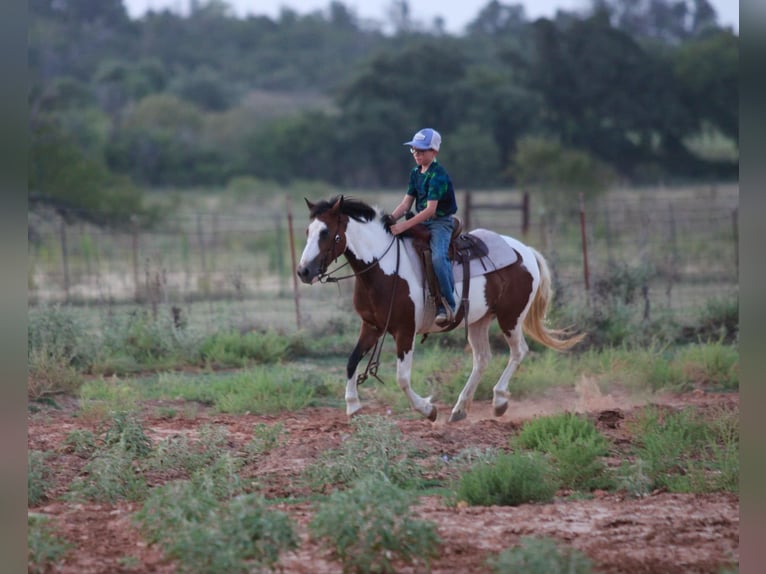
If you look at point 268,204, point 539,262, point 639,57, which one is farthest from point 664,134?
point 539,262

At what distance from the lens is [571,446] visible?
27.2 ft

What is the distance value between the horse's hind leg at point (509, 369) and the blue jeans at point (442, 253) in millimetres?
1153

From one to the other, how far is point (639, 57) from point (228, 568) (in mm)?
45313

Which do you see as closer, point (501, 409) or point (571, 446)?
point (571, 446)

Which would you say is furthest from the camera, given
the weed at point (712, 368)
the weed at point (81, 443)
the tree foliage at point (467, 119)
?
the tree foliage at point (467, 119)

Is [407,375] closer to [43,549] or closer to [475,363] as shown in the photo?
[475,363]

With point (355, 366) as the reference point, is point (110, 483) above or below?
below

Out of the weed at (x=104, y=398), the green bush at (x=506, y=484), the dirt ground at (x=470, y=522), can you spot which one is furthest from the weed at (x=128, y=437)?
the green bush at (x=506, y=484)

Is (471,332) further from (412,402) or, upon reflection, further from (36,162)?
(36,162)

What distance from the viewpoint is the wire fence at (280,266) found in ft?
55.5

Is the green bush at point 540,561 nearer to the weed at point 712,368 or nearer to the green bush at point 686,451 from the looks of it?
the green bush at point 686,451

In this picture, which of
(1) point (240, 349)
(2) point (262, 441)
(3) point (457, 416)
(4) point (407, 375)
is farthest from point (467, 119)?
(2) point (262, 441)

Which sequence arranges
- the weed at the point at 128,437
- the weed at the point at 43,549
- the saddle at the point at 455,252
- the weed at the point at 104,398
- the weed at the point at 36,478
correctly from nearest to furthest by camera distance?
1. the weed at the point at 43,549
2. the weed at the point at 36,478
3. the weed at the point at 128,437
4. the saddle at the point at 455,252
5. the weed at the point at 104,398

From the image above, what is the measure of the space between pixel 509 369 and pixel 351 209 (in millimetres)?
2421
